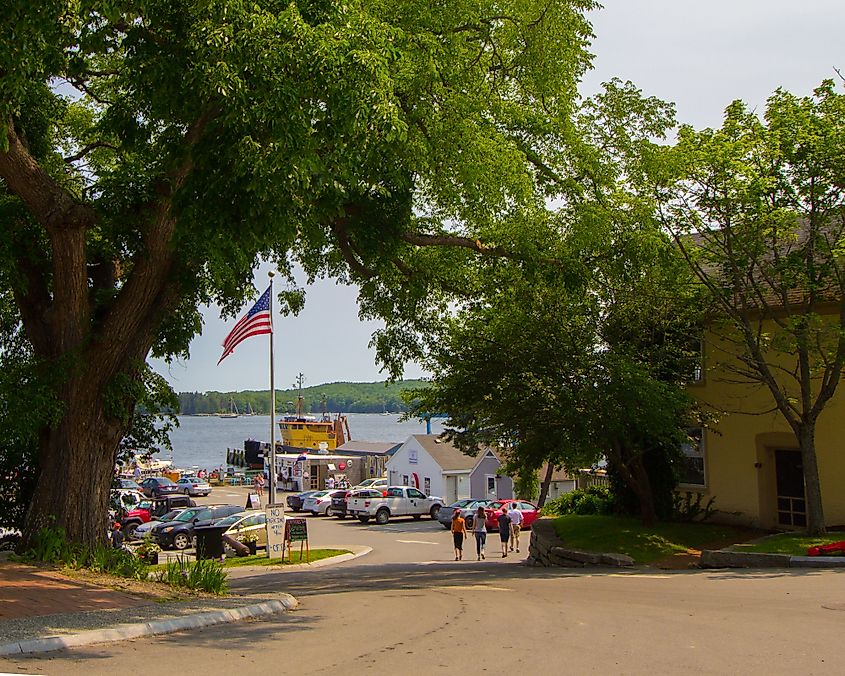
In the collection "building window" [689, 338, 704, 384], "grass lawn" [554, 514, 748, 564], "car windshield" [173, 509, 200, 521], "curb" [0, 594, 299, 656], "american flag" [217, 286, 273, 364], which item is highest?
"american flag" [217, 286, 273, 364]

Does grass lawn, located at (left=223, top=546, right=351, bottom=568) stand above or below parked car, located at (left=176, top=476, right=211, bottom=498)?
below

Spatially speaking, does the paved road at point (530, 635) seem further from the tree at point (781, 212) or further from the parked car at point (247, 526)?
the parked car at point (247, 526)

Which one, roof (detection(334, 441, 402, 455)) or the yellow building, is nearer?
the yellow building

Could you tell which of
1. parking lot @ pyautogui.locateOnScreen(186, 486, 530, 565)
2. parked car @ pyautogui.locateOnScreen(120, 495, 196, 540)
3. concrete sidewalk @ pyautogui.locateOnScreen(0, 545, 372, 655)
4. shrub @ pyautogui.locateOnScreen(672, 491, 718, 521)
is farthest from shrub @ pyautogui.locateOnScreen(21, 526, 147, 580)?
parked car @ pyautogui.locateOnScreen(120, 495, 196, 540)

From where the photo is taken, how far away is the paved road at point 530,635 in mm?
7160

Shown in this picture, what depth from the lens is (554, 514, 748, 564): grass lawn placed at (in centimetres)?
2075

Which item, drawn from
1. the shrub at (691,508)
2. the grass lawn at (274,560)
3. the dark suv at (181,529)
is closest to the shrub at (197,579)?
the grass lawn at (274,560)

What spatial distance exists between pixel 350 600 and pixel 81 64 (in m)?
8.78

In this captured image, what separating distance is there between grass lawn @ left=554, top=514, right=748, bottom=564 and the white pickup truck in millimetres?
17047

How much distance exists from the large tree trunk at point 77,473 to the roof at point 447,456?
3871 centimetres

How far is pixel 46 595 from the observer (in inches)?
390

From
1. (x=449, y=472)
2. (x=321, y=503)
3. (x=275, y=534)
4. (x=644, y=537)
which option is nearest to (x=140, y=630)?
(x=644, y=537)

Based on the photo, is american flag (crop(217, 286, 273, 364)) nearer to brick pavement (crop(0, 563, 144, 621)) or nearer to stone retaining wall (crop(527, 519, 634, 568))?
stone retaining wall (crop(527, 519, 634, 568))

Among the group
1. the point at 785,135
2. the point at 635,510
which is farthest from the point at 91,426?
the point at 635,510
